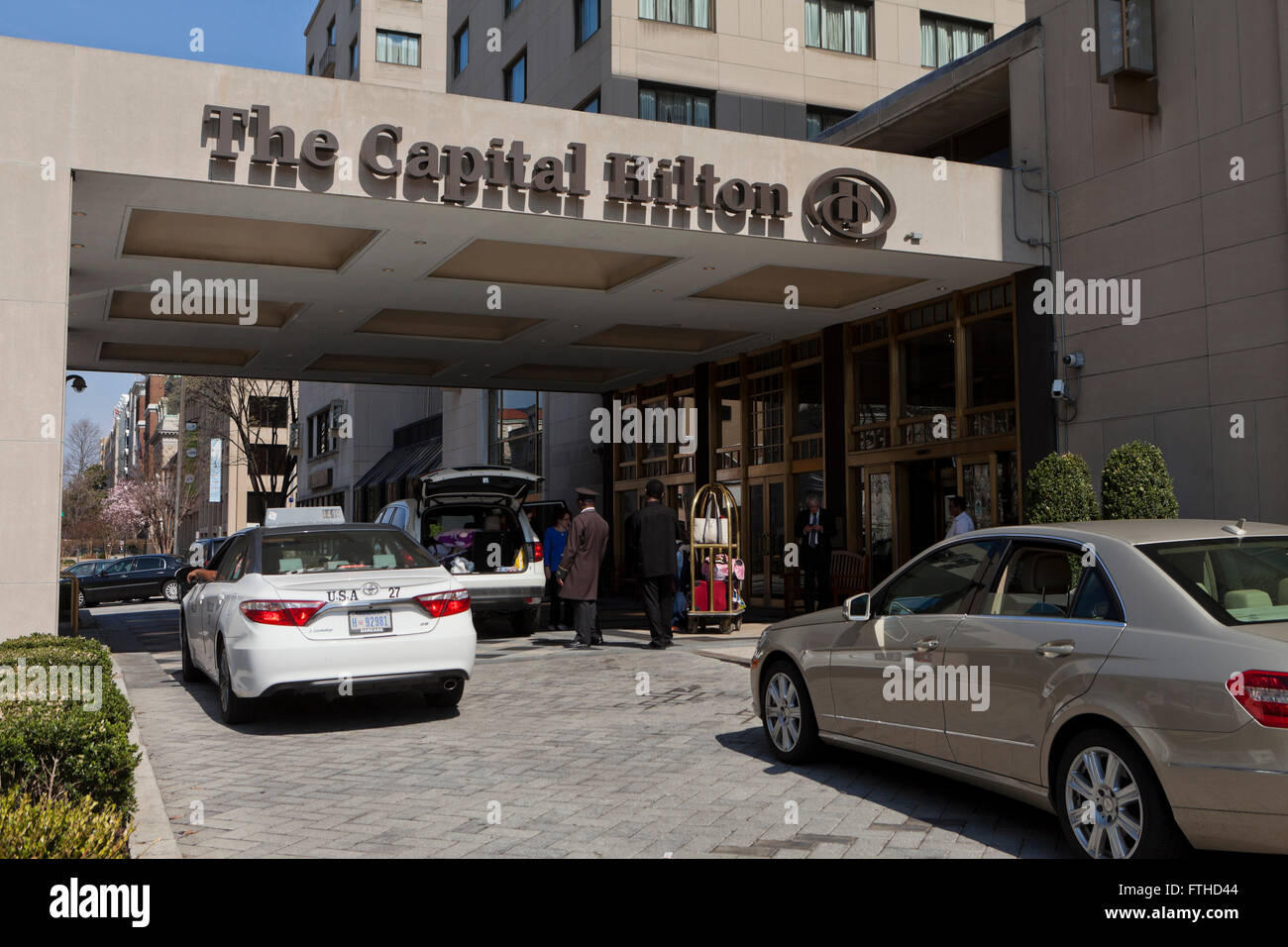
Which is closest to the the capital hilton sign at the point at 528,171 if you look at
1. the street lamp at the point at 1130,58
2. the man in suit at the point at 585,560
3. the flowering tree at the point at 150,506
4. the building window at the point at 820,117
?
the street lamp at the point at 1130,58

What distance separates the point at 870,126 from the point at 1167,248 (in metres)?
6.49

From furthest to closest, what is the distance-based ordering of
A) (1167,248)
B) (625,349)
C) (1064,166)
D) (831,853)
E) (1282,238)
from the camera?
1. (625,349)
2. (1064,166)
3. (1167,248)
4. (1282,238)
5. (831,853)

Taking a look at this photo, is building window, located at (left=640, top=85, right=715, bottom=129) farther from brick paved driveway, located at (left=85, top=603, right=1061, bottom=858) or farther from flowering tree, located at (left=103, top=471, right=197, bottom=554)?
flowering tree, located at (left=103, top=471, right=197, bottom=554)

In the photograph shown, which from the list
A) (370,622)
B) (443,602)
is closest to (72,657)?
(370,622)

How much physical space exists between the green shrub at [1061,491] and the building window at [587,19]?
53.4ft

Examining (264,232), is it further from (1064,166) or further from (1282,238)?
(1282,238)

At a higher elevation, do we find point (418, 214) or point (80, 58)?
point (80, 58)

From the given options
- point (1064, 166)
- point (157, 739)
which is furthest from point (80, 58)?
point (1064, 166)

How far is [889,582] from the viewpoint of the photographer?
6.58 m

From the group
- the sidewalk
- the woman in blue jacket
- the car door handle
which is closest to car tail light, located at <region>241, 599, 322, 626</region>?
the sidewalk

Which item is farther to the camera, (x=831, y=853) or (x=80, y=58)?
(x=80, y=58)

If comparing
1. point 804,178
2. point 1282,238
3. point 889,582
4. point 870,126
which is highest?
point 870,126

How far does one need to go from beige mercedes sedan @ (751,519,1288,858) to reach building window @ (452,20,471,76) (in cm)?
2998
